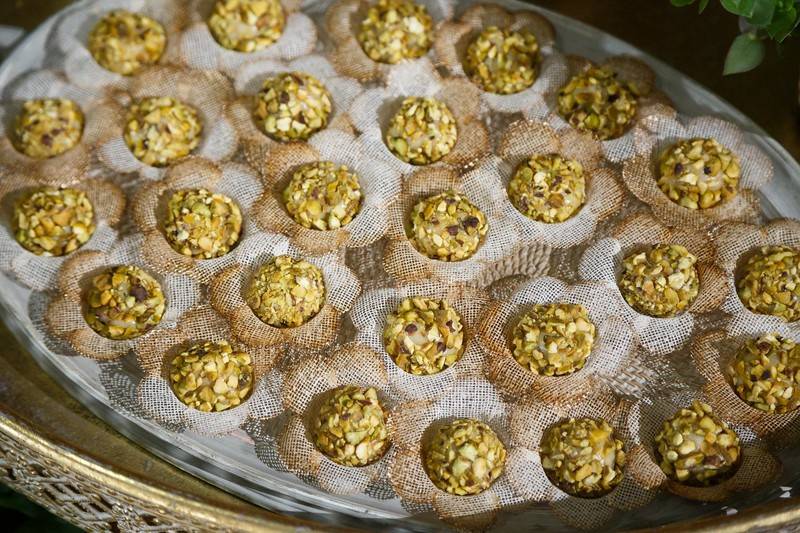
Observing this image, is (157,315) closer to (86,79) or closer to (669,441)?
(86,79)

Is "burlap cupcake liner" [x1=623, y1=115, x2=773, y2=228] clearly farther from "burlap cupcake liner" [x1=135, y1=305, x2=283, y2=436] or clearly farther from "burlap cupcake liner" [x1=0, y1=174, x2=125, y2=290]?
"burlap cupcake liner" [x1=0, y1=174, x2=125, y2=290]

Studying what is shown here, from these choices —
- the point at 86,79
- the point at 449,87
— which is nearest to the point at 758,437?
the point at 449,87

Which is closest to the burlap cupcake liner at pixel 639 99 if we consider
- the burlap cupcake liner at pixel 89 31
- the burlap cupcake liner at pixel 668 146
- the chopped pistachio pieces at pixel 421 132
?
the burlap cupcake liner at pixel 668 146

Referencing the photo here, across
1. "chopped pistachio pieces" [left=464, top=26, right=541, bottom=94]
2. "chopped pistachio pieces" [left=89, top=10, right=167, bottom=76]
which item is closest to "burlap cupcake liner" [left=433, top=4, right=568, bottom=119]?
"chopped pistachio pieces" [left=464, top=26, right=541, bottom=94]

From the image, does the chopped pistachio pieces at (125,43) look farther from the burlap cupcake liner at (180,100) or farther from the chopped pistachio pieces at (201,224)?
the chopped pistachio pieces at (201,224)

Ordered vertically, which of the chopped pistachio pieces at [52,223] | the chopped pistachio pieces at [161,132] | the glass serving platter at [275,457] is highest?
the chopped pistachio pieces at [161,132]

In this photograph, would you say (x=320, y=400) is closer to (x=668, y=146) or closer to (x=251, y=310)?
(x=251, y=310)

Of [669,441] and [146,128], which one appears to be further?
[146,128]
